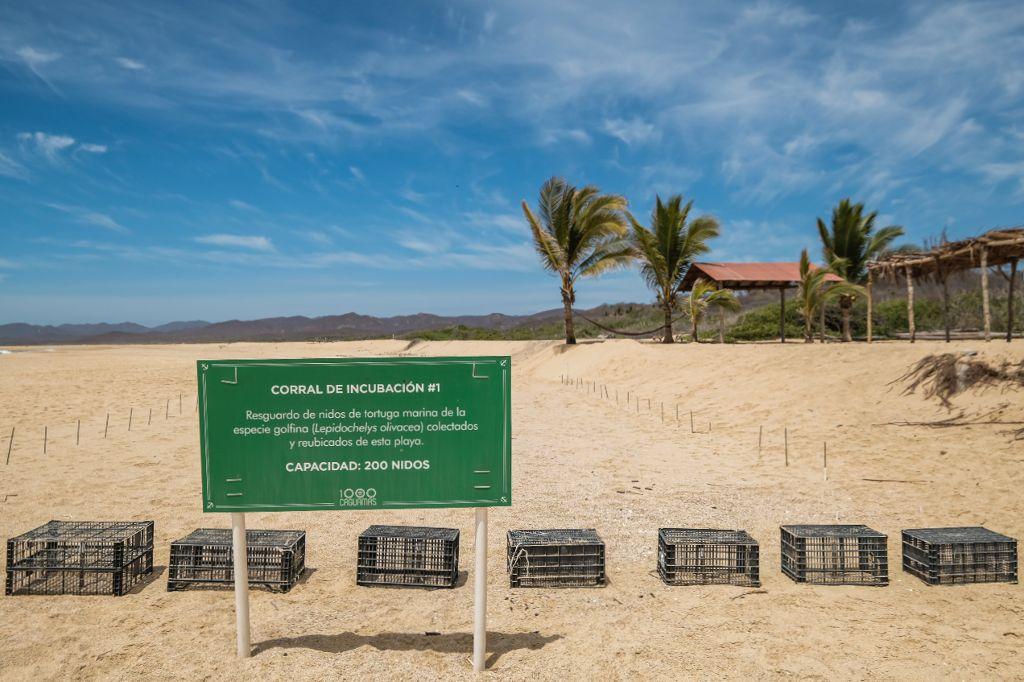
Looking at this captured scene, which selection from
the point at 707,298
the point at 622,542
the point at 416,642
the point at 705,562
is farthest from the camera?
the point at 707,298

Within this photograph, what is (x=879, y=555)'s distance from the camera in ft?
15.7

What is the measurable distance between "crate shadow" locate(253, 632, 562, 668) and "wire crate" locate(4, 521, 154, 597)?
5.25 ft

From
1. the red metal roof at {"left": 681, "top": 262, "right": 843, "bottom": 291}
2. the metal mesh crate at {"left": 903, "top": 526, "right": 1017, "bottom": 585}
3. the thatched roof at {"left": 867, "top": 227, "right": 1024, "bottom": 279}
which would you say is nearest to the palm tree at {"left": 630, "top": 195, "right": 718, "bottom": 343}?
the red metal roof at {"left": 681, "top": 262, "right": 843, "bottom": 291}

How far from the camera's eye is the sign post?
12.0 ft

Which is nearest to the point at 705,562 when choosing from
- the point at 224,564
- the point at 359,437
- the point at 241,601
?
the point at 359,437

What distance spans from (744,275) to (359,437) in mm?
21345

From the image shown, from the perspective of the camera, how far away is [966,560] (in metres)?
4.74

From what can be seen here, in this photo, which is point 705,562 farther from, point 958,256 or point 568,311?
point 568,311

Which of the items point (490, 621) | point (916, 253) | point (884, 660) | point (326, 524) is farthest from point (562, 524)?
point (916, 253)

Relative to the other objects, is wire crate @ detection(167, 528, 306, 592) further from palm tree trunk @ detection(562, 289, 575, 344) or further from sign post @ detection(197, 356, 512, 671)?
palm tree trunk @ detection(562, 289, 575, 344)

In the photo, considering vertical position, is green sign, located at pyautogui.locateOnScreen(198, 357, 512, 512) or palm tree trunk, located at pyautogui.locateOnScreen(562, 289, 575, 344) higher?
palm tree trunk, located at pyautogui.locateOnScreen(562, 289, 575, 344)

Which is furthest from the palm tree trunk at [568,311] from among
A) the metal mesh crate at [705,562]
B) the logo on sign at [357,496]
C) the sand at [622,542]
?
the logo on sign at [357,496]

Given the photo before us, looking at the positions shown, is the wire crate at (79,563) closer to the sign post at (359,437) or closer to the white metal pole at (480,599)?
the sign post at (359,437)

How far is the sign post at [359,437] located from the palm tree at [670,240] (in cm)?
1927
